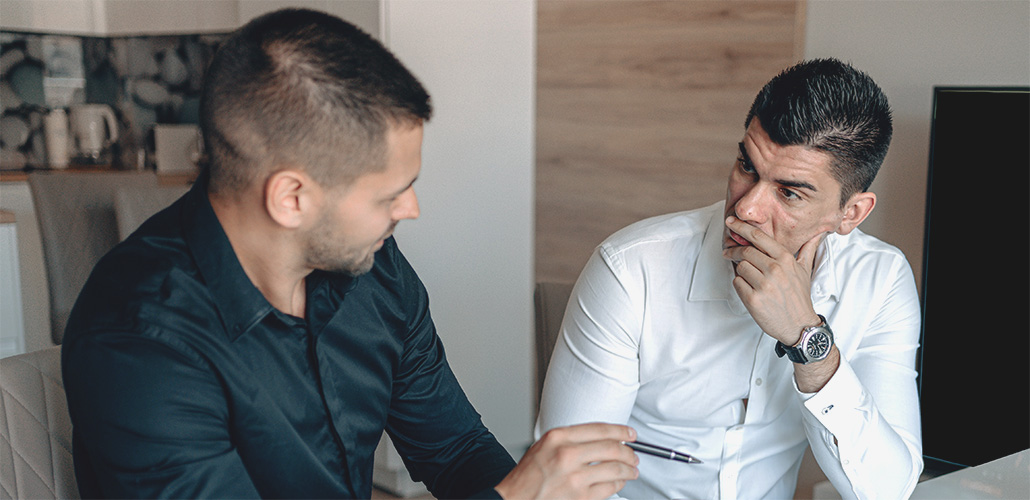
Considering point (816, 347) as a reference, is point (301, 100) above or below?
above

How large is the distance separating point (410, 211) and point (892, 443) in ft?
2.66

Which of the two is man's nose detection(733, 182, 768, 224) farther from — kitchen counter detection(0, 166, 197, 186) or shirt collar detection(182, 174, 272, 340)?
kitchen counter detection(0, 166, 197, 186)

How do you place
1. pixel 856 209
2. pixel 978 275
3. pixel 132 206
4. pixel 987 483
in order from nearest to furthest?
pixel 987 483 → pixel 856 209 → pixel 978 275 → pixel 132 206

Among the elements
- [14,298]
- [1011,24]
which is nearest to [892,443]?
[1011,24]

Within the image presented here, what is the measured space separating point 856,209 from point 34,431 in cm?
119

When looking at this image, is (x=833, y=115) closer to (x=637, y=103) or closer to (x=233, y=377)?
(x=233, y=377)

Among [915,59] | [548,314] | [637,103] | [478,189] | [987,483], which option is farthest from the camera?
[637,103]

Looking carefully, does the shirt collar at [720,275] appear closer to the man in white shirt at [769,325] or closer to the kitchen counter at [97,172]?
the man in white shirt at [769,325]

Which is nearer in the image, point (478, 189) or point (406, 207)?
point (406, 207)

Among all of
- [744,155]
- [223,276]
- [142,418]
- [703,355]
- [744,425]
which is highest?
[744,155]

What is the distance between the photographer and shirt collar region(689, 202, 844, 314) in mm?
1479

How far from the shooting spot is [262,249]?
1061mm

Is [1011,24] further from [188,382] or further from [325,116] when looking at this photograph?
[188,382]

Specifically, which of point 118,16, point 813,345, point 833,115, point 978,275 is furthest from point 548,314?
point 118,16
